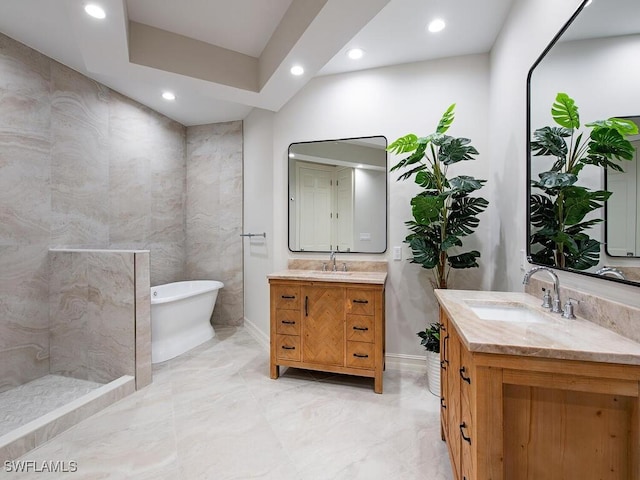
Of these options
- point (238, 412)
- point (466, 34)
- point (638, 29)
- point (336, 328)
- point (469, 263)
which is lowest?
point (238, 412)

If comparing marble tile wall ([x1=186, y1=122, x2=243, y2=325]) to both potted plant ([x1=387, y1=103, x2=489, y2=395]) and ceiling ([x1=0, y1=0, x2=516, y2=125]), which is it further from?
potted plant ([x1=387, y1=103, x2=489, y2=395])

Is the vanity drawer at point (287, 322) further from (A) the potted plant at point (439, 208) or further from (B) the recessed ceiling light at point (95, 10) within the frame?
(B) the recessed ceiling light at point (95, 10)

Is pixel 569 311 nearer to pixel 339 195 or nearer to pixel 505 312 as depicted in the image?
pixel 505 312

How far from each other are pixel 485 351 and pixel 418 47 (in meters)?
2.55

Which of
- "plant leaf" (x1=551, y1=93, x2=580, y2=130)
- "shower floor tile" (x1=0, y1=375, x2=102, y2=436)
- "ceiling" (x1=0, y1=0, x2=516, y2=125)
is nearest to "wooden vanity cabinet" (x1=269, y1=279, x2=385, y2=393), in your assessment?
"plant leaf" (x1=551, y1=93, x2=580, y2=130)

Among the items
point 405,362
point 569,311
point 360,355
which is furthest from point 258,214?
point 569,311

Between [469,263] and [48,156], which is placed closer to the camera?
[469,263]

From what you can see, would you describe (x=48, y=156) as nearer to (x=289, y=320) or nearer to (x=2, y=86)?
(x=2, y=86)

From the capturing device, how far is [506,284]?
7.11 feet

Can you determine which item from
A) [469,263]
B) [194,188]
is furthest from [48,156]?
[469,263]

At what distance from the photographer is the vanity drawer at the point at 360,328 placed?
2.31 metres

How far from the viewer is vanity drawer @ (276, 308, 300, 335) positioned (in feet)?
8.10

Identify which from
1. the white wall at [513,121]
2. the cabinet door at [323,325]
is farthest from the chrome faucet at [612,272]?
the cabinet door at [323,325]

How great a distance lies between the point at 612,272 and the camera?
108cm
